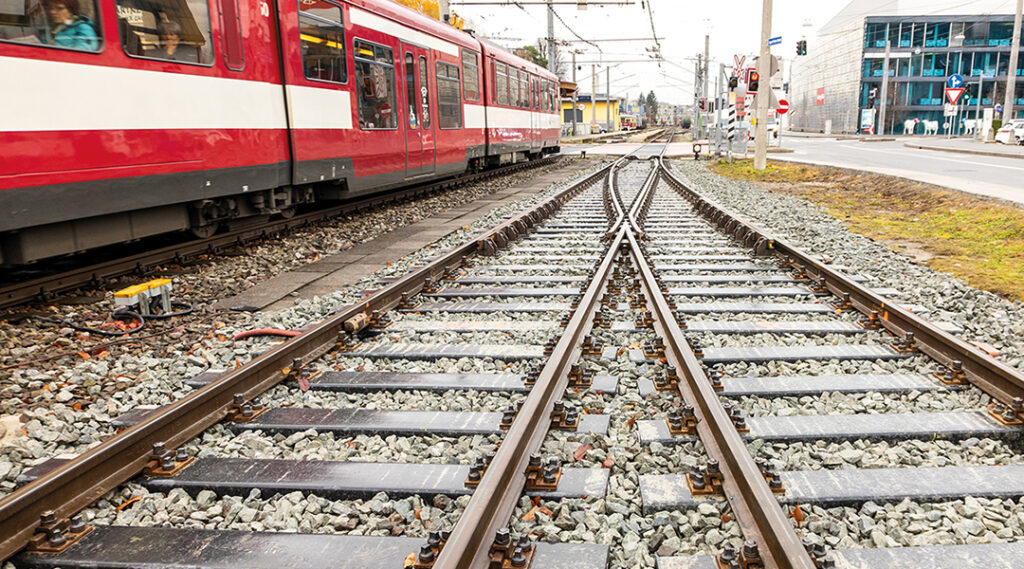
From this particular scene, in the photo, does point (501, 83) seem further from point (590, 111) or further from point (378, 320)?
point (590, 111)

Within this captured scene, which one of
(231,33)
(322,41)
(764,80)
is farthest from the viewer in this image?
(764,80)

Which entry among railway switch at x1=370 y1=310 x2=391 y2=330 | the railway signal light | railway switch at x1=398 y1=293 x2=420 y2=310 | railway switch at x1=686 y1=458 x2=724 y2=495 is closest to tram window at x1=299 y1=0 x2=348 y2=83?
railway switch at x1=398 y1=293 x2=420 y2=310

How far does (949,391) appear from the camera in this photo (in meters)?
3.91

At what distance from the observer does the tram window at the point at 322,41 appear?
893 centimetres

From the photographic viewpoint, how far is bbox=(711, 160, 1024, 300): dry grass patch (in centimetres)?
734

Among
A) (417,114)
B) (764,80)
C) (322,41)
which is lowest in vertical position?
(417,114)

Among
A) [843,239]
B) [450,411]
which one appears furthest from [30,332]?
[843,239]

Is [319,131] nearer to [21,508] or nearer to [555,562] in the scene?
[21,508]

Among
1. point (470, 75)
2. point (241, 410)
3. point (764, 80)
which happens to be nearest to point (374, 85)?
point (470, 75)

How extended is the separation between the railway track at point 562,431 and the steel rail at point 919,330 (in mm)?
16

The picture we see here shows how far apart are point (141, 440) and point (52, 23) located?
4.02 meters

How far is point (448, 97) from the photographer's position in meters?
14.5

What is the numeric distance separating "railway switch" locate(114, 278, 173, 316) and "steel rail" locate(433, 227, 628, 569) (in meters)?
3.44

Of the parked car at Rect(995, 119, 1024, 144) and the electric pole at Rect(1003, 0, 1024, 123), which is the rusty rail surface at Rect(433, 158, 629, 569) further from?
the parked car at Rect(995, 119, 1024, 144)
